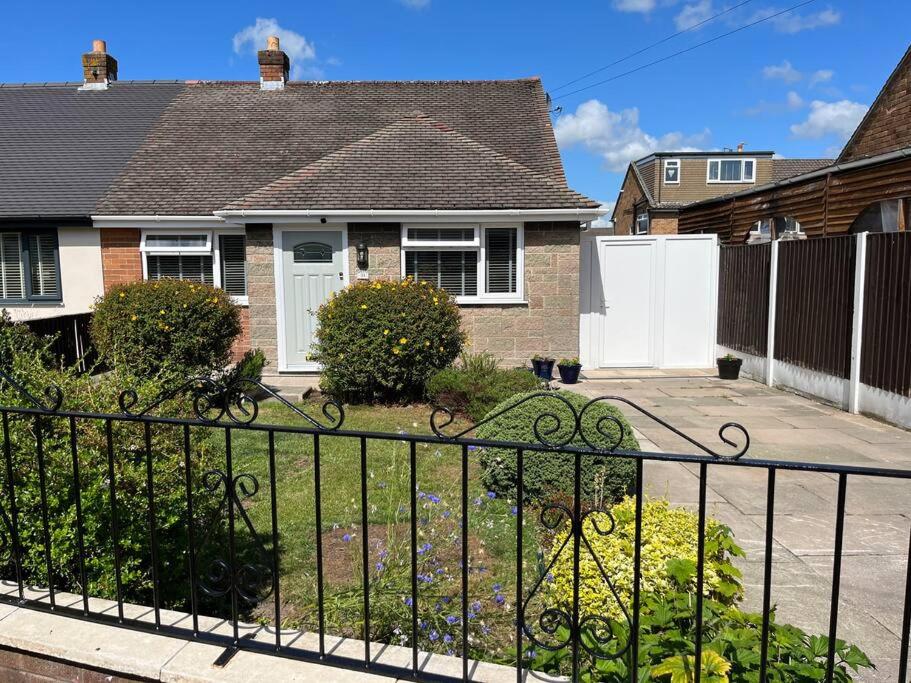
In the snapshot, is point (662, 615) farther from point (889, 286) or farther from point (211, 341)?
point (211, 341)

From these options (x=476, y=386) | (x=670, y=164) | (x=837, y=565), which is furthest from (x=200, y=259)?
(x=670, y=164)

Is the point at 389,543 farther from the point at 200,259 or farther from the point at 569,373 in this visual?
the point at 200,259

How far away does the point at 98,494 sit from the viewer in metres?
2.97

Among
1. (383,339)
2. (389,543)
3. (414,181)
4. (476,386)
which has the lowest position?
(389,543)

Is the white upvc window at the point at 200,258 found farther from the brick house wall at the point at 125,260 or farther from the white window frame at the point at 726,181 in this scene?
the white window frame at the point at 726,181

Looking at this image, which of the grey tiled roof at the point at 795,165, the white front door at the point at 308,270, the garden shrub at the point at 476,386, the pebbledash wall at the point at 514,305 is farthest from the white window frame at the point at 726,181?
the garden shrub at the point at 476,386

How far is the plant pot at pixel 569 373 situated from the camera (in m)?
10.5

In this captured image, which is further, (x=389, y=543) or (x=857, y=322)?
(x=857, y=322)

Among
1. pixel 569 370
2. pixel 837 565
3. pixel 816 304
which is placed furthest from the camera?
pixel 569 370

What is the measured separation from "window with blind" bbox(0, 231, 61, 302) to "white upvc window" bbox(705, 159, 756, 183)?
3294cm

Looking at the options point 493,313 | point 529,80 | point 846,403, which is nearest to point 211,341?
point 493,313

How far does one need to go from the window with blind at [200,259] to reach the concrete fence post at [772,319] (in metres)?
8.74

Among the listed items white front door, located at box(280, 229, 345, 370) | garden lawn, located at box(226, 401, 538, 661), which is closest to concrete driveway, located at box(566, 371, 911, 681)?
garden lawn, located at box(226, 401, 538, 661)

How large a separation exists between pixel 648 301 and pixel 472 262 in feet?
11.4
